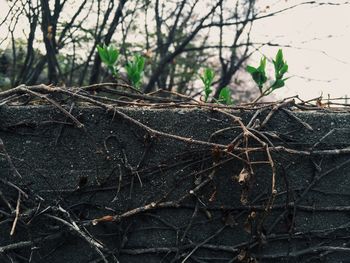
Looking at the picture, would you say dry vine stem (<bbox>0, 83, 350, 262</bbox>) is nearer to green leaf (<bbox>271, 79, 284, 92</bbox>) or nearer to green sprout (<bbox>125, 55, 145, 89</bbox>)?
green leaf (<bbox>271, 79, 284, 92</bbox>)

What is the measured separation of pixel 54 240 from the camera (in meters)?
2.41

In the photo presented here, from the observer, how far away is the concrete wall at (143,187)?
2.40 meters

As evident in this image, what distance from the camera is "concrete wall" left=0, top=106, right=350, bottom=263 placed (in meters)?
2.40

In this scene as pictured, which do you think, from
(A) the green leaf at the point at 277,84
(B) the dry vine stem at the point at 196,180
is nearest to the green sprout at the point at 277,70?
(A) the green leaf at the point at 277,84

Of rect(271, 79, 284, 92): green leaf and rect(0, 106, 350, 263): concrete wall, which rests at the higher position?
rect(271, 79, 284, 92): green leaf

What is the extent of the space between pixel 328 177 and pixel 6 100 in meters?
1.51

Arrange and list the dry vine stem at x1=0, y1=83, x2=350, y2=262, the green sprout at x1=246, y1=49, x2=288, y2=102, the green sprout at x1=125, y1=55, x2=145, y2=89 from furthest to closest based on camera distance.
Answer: the green sprout at x1=125, y1=55, x2=145, y2=89, the green sprout at x1=246, y1=49, x2=288, y2=102, the dry vine stem at x1=0, y1=83, x2=350, y2=262

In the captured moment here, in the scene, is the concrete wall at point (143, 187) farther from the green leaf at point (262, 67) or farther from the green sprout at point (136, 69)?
the green sprout at point (136, 69)

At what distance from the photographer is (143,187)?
2420mm

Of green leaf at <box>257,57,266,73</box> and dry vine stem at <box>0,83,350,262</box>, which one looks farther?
green leaf at <box>257,57,266,73</box>

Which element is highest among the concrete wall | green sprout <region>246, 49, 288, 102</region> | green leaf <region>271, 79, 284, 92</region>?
green sprout <region>246, 49, 288, 102</region>

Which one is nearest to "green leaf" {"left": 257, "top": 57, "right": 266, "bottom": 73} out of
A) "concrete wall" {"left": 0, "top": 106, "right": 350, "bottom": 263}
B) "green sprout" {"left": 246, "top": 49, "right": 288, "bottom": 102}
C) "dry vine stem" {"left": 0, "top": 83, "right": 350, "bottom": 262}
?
"green sprout" {"left": 246, "top": 49, "right": 288, "bottom": 102}

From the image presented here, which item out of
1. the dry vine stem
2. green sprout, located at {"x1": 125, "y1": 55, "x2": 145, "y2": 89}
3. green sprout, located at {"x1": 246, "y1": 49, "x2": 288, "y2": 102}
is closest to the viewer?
the dry vine stem

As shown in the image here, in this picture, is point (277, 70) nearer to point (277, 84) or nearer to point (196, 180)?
point (277, 84)
